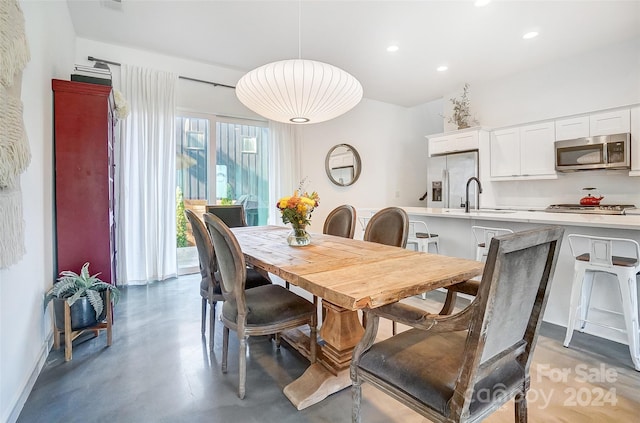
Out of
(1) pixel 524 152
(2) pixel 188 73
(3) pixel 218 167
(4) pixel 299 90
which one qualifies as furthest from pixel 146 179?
→ (1) pixel 524 152

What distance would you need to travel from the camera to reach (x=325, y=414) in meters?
1.58

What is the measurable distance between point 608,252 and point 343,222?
197cm

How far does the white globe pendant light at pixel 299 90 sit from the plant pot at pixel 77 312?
192 cm

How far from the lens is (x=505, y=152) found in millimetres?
4750

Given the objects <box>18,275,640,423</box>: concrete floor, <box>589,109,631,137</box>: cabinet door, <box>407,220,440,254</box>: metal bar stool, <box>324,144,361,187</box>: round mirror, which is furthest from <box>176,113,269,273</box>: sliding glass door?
<box>589,109,631,137</box>: cabinet door

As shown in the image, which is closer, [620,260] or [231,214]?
[620,260]

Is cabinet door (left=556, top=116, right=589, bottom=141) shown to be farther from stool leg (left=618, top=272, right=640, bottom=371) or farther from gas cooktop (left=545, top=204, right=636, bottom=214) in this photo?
stool leg (left=618, top=272, right=640, bottom=371)

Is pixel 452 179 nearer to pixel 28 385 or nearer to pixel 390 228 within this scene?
pixel 390 228

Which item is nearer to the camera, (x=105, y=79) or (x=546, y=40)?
(x=105, y=79)

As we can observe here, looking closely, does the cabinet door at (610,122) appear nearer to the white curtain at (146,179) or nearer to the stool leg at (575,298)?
the stool leg at (575,298)

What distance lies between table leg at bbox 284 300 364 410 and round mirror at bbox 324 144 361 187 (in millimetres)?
3856

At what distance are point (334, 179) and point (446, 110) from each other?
92.4 inches

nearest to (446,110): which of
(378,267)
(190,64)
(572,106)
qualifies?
(572,106)

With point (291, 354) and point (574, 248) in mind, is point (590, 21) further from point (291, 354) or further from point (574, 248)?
point (291, 354)
